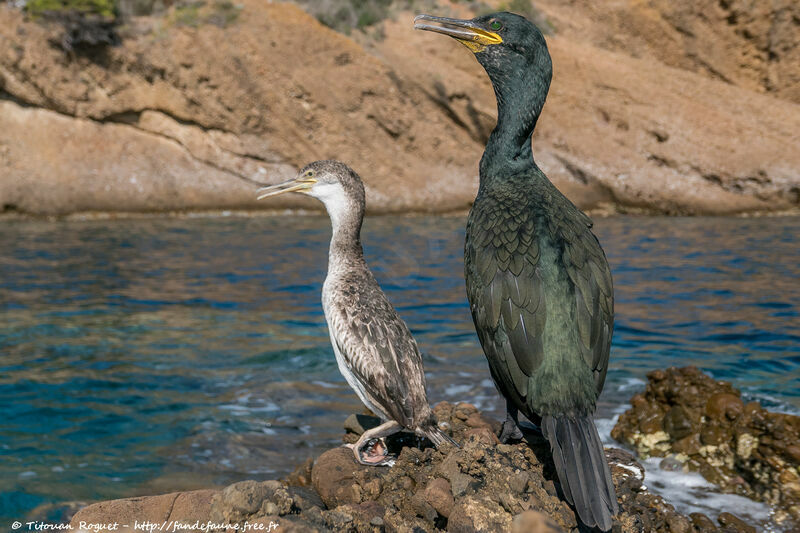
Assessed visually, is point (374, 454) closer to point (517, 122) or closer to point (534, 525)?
point (517, 122)

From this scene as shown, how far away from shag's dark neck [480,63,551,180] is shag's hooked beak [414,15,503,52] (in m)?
0.26

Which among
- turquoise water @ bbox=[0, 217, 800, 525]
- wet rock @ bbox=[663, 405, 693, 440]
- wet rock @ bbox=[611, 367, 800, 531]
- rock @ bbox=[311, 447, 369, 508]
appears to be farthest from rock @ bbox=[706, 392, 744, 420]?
rock @ bbox=[311, 447, 369, 508]

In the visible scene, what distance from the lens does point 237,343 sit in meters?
Result: 9.95

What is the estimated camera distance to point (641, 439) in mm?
6090

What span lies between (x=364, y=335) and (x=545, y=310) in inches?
53.9

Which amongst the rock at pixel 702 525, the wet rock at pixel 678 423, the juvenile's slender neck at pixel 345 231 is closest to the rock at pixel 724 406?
the wet rock at pixel 678 423

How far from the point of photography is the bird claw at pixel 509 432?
4.09m

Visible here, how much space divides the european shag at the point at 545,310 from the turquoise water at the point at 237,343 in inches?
122

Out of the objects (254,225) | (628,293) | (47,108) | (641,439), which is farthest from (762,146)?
(47,108)

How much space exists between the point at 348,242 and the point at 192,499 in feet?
7.35

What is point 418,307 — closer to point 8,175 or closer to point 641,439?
point 641,439

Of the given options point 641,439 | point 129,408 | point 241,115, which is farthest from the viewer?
point 241,115

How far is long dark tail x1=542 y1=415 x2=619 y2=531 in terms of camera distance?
10.2 feet

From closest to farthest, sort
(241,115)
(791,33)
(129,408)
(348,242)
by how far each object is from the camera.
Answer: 1. (348,242)
2. (129,408)
3. (241,115)
4. (791,33)
